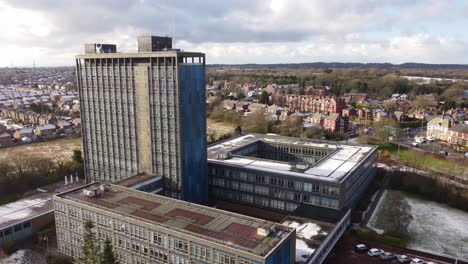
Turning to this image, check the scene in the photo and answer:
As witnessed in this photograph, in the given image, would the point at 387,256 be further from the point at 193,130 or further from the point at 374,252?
the point at 193,130

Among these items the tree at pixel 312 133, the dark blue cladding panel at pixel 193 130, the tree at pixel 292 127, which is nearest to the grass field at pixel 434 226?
the dark blue cladding panel at pixel 193 130

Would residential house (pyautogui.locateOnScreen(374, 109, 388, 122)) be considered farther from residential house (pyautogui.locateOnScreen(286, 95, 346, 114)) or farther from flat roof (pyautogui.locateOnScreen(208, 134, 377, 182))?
flat roof (pyautogui.locateOnScreen(208, 134, 377, 182))

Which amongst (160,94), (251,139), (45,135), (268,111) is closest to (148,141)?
(160,94)

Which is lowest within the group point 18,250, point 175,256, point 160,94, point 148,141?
point 18,250

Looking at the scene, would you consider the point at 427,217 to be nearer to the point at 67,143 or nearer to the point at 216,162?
the point at 216,162

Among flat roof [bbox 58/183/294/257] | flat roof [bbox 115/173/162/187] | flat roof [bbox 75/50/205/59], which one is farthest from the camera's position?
flat roof [bbox 115/173/162/187]

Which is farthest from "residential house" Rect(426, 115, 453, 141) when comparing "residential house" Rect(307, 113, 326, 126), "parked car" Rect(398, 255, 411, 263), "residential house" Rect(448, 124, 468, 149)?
"parked car" Rect(398, 255, 411, 263)

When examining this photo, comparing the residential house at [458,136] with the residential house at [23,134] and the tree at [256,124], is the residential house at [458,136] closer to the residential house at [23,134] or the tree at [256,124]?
the tree at [256,124]
